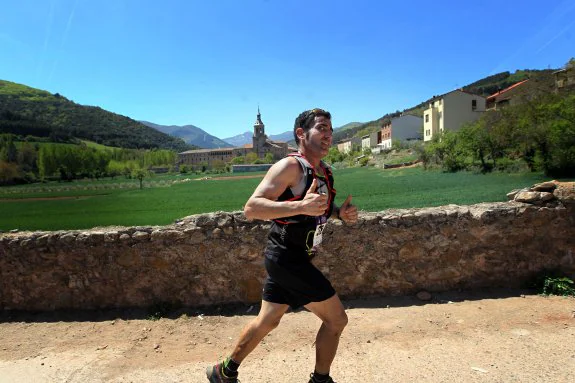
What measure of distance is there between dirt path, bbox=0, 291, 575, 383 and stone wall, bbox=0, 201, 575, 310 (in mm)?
248

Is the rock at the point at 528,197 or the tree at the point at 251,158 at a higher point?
the tree at the point at 251,158

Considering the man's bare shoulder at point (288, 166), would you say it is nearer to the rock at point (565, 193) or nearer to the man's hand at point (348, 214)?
the man's hand at point (348, 214)

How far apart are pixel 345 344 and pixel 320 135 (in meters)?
2.23

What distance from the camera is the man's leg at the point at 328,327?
2.45m

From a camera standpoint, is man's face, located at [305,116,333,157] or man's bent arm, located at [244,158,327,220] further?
man's face, located at [305,116,333,157]

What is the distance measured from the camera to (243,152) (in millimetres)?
193625

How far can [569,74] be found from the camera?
146 feet

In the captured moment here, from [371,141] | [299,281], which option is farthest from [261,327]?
A: [371,141]

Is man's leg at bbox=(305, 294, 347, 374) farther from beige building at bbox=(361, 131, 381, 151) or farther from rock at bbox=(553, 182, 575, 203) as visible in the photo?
beige building at bbox=(361, 131, 381, 151)

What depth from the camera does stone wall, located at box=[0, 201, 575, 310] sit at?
4.79 m

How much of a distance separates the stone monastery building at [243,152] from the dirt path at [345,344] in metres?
176

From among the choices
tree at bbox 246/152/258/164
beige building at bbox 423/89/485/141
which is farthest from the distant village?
tree at bbox 246/152/258/164

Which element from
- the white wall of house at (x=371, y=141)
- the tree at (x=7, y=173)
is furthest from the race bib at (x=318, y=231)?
the white wall of house at (x=371, y=141)

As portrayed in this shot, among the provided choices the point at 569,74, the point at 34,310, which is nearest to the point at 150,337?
the point at 34,310
